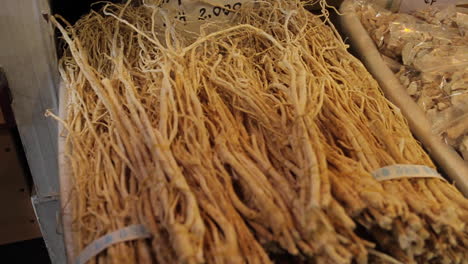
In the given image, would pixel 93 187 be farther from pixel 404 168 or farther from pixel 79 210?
pixel 404 168

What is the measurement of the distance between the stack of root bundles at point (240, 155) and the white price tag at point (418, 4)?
0.66 metres

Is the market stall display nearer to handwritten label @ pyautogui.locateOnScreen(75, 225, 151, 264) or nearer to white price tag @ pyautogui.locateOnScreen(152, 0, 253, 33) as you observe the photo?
white price tag @ pyautogui.locateOnScreen(152, 0, 253, 33)

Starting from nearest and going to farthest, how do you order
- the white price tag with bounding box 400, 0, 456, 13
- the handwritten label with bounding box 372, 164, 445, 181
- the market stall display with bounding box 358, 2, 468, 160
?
1. the handwritten label with bounding box 372, 164, 445, 181
2. the market stall display with bounding box 358, 2, 468, 160
3. the white price tag with bounding box 400, 0, 456, 13

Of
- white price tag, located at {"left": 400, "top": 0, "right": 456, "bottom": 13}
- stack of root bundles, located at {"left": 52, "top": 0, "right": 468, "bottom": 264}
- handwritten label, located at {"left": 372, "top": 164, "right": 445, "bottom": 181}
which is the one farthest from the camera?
white price tag, located at {"left": 400, "top": 0, "right": 456, "bottom": 13}

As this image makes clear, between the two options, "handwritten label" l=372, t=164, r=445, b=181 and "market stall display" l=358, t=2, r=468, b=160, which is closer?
"handwritten label" l=372, t=164, r=445, b=181

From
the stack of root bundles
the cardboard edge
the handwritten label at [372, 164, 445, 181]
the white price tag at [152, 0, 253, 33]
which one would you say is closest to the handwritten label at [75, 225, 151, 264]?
the stack of root bundles

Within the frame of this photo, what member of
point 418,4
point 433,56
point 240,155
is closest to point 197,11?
point 240,155

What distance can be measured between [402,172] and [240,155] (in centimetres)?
41

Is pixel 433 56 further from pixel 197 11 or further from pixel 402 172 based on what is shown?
pixel 197 11

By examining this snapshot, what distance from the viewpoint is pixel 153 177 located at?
1057 millimetres

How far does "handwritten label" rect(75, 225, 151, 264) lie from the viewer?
100 centimetres

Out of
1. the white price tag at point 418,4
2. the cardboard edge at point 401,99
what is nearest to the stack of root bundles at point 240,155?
the cardboard edge at point 401,99

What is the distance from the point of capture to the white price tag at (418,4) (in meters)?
2.06

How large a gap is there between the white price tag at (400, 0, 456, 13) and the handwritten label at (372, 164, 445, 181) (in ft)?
3.93
